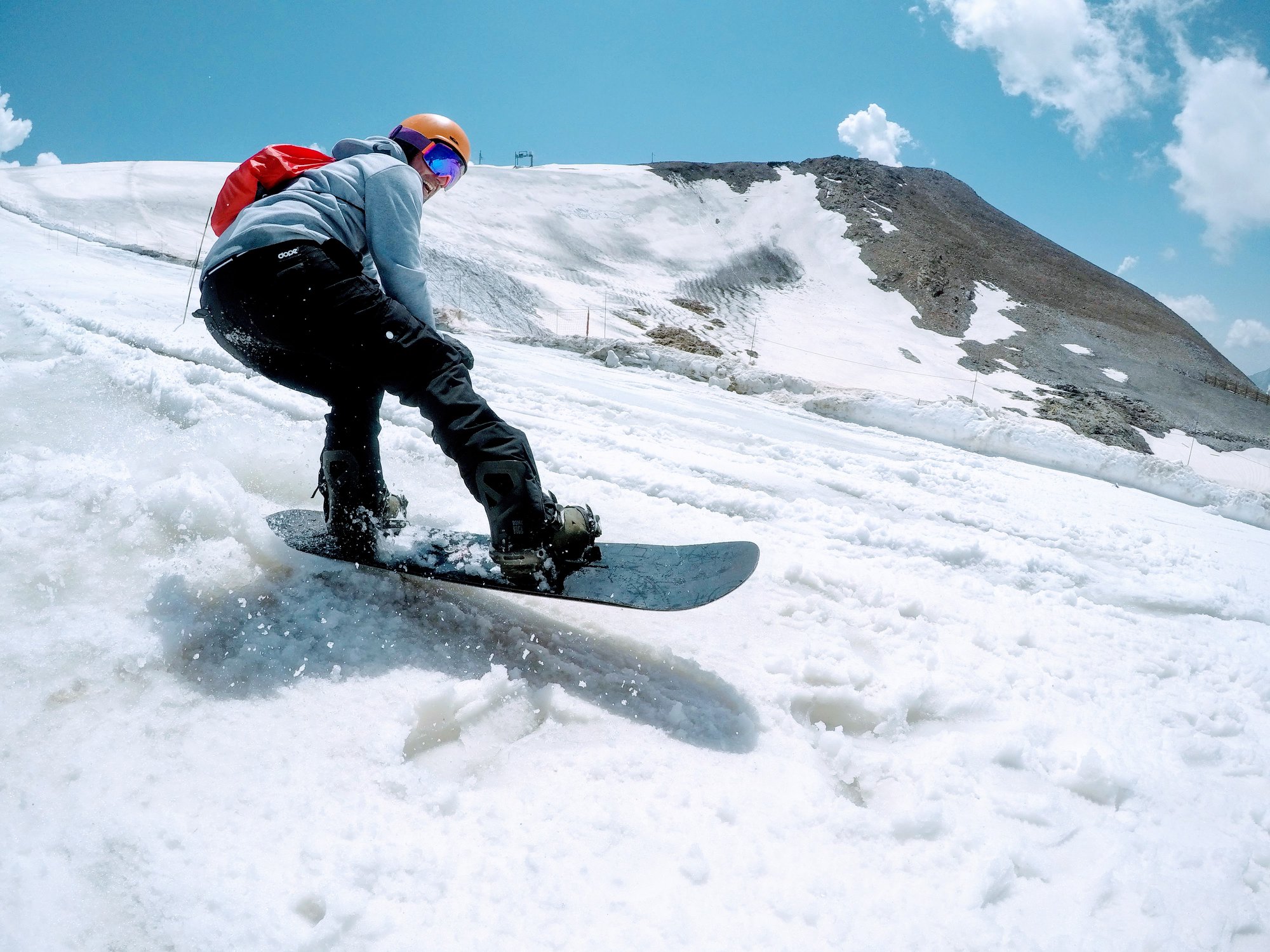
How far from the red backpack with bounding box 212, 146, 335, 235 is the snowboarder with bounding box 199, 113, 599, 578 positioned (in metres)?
0.04

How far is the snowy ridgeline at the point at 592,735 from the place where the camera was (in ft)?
4.05

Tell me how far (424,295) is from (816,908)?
1972 mm

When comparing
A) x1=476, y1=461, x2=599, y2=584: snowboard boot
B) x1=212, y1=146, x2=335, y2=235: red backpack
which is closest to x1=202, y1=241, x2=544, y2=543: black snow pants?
x1=476, y1=461, x2=599, y2=584: snowboard boot

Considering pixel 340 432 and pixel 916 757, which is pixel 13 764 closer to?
pixel 340 432

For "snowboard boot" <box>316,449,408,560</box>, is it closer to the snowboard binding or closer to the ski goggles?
the snowboard binding

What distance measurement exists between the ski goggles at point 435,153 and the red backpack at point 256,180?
1.34ft

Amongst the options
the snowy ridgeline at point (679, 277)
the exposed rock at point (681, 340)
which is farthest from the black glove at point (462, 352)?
the exposed rock at point (681, 340)

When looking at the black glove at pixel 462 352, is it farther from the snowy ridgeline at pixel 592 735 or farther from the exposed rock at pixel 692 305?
the exposed rock at pixel 692 305

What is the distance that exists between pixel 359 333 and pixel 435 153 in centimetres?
98

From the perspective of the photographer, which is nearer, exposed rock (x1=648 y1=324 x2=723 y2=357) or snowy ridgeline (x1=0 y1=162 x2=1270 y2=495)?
snowy ridgeline (x1=0 y1=162 x2=1270 y2=495)

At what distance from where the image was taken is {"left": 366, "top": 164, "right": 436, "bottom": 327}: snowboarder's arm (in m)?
2.15

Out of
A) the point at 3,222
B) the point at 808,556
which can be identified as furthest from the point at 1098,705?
the point at 3,222

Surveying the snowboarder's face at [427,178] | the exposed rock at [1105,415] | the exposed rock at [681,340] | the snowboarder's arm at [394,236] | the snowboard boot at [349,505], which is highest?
the exposed rock at [1105,415]

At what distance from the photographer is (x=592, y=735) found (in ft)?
5.60
